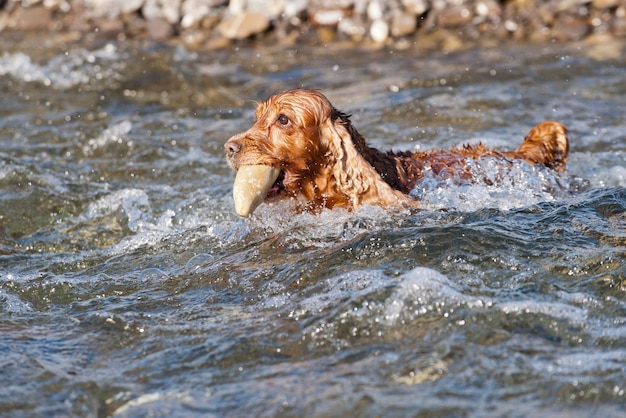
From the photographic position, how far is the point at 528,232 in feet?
18.6

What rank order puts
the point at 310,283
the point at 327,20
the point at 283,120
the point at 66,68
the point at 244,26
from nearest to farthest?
the point at 310,283 < the point at 283,120 < the point at 66,68 < the point at 327,20 < the point at 244,26

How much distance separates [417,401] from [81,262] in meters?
3.03

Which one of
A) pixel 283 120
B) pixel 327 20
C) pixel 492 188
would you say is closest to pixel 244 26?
pixel 327 20

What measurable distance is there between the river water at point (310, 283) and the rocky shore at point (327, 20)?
274 centimetres

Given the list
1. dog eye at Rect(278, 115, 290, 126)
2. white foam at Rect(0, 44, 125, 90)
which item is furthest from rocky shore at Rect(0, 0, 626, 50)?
dog eye at Rect(278, 115, 290, 126)

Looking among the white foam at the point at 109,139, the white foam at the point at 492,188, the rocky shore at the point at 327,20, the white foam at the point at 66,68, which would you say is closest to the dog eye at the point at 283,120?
the white foam at the point at 492,188

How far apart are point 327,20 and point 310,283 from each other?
8.59 metres

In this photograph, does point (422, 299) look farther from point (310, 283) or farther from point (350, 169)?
point (350, 169)

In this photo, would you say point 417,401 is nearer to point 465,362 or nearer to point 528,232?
point 465,362

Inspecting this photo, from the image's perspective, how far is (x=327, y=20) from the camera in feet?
43.3

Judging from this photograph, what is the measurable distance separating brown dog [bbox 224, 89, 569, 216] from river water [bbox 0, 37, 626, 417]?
14 cm

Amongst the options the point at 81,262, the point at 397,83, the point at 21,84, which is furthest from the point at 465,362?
the point at 21,84

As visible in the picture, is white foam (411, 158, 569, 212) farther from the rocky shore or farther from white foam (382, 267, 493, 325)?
the rocky shore

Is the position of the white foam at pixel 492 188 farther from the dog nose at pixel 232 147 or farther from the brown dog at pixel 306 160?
the dog nose at pixel 232 147
